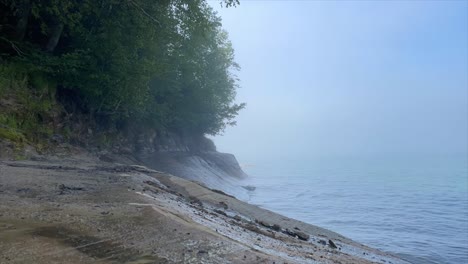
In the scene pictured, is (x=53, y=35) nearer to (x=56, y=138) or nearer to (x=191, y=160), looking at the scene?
(x=56, y=138)

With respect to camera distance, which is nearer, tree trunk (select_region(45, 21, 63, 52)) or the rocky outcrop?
tree trunk (select_region(45, 21, 63, 52))

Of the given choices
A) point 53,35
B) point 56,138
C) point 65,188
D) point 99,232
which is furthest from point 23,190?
point 53,35

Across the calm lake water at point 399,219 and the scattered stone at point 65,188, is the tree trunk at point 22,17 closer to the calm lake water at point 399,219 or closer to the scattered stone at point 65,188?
the scattered stone at point 65,188

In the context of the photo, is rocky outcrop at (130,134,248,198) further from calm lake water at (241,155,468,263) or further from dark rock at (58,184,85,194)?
dark rock at (58,184,85,194)

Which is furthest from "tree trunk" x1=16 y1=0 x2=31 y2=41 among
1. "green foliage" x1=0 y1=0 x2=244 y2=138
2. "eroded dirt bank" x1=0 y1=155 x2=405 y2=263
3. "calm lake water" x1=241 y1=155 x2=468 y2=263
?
"calm lake water" x1=241 y1=155 x2=468 y2=263

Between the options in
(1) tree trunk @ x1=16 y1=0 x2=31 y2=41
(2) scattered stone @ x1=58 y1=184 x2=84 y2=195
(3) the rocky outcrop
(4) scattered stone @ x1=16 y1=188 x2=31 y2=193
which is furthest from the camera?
(3) the rocky outcrop

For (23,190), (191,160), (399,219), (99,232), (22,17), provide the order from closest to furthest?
(99,232), (23,190), (22,17), (399,219), (191,160)

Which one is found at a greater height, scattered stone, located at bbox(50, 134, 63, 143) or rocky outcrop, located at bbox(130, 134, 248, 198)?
rocky outcrop, located at bbox(130, 134, 248, 198)

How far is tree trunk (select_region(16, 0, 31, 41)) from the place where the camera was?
50.1 ft

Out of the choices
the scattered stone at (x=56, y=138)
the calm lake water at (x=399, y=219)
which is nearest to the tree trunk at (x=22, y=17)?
the scattered stone at (x=56, y=138)

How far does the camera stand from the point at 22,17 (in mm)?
15930

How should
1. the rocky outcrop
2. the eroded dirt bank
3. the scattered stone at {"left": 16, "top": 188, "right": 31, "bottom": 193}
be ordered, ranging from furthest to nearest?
the rocky outcrop → the scattered stone at {"left": 16, "top": 188, "right": 31, "bottom": 193} → the eroded dirt bank

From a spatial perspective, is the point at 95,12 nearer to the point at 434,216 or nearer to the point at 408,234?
the point at 408,234

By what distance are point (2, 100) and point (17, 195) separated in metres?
8.37
